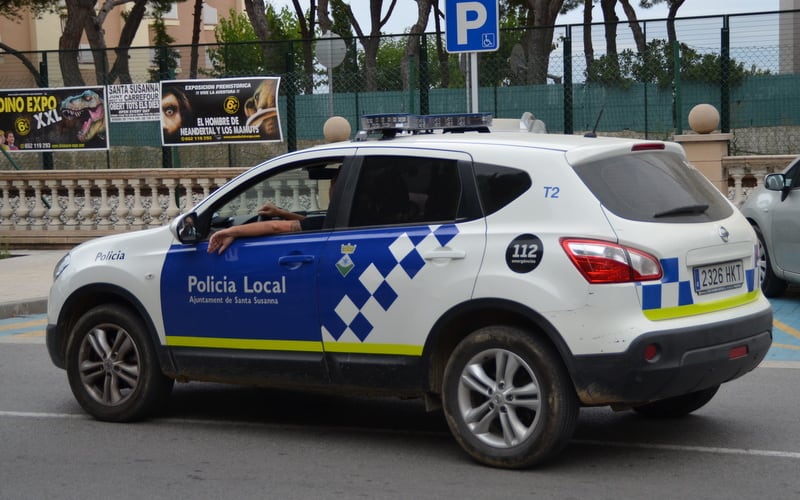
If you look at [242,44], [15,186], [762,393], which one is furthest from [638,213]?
[15,186]

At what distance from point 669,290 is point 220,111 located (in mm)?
13800

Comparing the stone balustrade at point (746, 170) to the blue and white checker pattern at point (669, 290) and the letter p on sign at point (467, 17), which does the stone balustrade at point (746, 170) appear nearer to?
the letter p on sign at point (467, 17)

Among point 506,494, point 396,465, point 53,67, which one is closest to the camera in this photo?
point 506,494

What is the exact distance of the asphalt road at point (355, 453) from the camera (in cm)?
568

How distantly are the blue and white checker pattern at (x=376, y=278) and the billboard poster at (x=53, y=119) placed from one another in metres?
14.0

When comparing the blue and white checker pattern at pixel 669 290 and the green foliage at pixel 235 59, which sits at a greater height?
the green foliage at pixel 235 59

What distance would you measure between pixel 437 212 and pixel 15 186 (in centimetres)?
1518

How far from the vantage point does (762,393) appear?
7.79 metres

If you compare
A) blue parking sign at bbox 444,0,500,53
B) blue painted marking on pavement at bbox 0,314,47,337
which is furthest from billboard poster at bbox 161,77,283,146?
blue parking sign at bbox 444,0,500,53

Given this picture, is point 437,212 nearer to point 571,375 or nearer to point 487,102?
point 571,375

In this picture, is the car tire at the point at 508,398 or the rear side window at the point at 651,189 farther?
the rear side window at the point at 651,189

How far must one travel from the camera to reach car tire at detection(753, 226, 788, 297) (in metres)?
11.7

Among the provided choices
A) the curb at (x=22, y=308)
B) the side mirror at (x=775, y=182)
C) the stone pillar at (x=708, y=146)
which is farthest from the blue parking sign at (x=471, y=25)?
the curb at (x=22, y=308)

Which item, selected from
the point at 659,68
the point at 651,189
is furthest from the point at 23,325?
the point at 659,68
